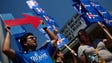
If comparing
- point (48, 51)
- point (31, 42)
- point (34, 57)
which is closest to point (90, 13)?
point (48, 51)

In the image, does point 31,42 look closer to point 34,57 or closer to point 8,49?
point 34,57

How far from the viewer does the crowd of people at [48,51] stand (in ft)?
11.1

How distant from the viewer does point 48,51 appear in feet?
12.2

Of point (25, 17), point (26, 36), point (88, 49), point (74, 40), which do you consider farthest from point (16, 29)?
point (74, 40)

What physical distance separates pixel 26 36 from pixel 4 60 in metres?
0.47

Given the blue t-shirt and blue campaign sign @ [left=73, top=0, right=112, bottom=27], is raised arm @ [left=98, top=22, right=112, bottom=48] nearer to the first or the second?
blue campaign sign @ [left=73, top=0, right=112, bottom=27]

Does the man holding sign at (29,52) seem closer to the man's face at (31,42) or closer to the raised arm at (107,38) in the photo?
the man's face at (31,42)

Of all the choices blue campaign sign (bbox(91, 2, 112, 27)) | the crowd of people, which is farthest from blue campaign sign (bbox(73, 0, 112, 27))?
the crowd of people

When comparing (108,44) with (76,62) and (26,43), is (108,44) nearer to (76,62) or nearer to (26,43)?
(76,62)

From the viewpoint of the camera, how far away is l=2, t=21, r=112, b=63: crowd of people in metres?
3.37

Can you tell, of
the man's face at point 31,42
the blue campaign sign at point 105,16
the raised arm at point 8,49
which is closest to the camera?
the raised arm at point 8,49

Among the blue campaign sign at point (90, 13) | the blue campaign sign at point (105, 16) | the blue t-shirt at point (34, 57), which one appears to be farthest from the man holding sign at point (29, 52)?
the blue campaign sign at point (105, 16)

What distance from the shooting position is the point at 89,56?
12.8ft

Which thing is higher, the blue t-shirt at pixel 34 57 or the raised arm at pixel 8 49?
the raised arm at pixel 8 49
